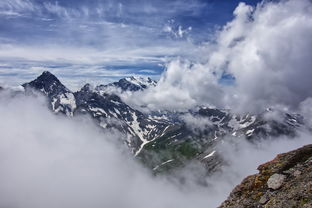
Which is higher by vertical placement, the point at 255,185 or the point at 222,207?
the point at 255,185

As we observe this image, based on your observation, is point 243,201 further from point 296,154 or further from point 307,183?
point 296,154

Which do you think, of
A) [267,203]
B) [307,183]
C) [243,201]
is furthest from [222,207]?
[307,183]

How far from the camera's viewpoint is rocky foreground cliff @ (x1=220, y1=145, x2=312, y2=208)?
2106 cm

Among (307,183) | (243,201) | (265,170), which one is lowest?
(243,201)

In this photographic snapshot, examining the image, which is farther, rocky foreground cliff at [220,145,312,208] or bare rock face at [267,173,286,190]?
bare rock face at [267,173,286,190]

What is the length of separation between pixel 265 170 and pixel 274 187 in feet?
13.4

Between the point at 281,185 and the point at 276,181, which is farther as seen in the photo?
the point at 276,181

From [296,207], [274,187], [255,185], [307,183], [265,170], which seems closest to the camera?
[296,207]

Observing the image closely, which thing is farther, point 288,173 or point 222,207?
point 222,207

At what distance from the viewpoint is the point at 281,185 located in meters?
24.1

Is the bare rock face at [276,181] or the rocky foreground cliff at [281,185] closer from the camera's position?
the rocky foreground cliff at [281,185]

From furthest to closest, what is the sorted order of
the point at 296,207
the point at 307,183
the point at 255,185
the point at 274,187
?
1. the point at 255,185
2. the point at 274,187
3. the point at 307,183
4. the point at 296,207

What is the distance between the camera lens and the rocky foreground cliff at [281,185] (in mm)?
21062

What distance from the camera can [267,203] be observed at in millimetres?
22703
